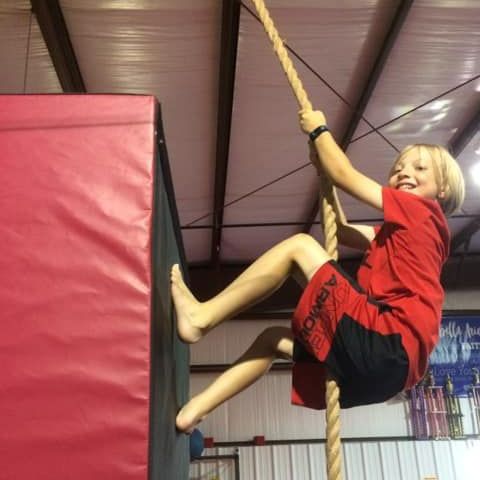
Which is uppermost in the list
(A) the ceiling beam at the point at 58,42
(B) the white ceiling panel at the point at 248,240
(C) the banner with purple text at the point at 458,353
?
(B) the white ceiling panel at the point at 248,240

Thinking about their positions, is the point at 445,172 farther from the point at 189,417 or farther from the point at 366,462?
the point at 366,462

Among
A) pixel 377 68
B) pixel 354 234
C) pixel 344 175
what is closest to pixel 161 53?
pixel 377 68

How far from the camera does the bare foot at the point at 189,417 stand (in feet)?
5.69

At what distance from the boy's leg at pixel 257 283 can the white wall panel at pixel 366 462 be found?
18.9 feet

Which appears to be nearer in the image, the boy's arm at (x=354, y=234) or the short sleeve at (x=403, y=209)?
the short sleeve at (x=403, y=209)

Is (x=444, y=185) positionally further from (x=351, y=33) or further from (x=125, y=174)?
(x=351, y=33)

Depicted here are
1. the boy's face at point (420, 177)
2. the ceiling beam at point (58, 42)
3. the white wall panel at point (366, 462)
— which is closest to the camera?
the boy's face at point (420, 177)

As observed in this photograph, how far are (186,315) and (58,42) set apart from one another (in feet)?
9.09

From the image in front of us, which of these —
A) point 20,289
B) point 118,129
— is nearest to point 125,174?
point 118,129

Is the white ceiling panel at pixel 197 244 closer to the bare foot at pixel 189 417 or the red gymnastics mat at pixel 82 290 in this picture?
the bare foot at pixel 189 417

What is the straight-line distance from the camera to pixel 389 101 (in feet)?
15.5

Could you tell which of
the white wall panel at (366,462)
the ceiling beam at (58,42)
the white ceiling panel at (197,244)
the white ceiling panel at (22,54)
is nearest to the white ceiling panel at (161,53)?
the ceiling beam at (58,42)

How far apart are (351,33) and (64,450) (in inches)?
135

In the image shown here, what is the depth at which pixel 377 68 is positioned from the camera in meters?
4.32
